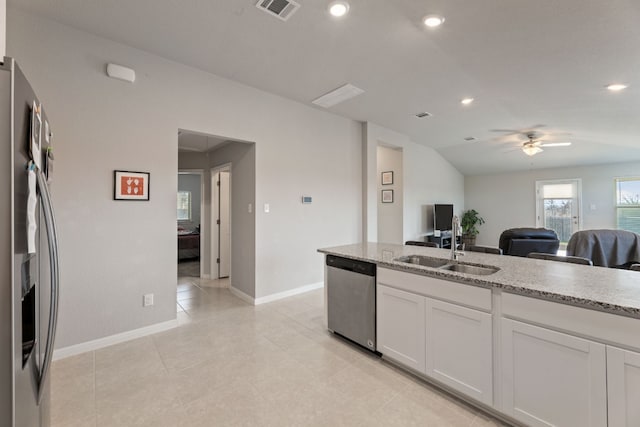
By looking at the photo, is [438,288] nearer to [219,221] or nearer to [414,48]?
[414,48]

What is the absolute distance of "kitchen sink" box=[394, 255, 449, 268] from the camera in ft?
7.93

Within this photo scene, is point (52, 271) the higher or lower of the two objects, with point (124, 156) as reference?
lower

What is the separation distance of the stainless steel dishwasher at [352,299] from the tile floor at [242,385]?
6.2 inches

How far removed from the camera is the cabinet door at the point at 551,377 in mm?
1374

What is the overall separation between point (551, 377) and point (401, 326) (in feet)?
3.06

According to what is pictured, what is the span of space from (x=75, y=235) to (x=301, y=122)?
311 centimetres

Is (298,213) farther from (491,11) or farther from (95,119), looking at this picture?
(491,11)

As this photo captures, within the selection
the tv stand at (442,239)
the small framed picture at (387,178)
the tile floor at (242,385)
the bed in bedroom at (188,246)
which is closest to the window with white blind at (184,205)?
Answer: the bed in bedroom at (188,246)

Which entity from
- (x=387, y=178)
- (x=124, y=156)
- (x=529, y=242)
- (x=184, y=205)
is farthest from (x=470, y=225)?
(x=124, y=156)

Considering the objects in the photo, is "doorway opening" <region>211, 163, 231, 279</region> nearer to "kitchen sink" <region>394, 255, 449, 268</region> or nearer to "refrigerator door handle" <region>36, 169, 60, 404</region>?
"kitchen sink" <region>394, 255, 449, 268</region>

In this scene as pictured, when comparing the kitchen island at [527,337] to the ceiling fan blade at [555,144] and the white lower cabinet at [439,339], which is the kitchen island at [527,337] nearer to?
the white lower cabinet at [439,339]

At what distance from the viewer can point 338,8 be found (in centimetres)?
226

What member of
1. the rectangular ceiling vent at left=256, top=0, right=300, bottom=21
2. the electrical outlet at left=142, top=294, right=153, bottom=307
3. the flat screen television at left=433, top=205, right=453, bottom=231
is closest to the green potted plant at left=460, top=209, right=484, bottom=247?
the flat screen television at left=433, top=205, right=453, bottom=231

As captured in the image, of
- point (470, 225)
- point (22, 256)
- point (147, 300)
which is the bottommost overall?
point (147, 300)
